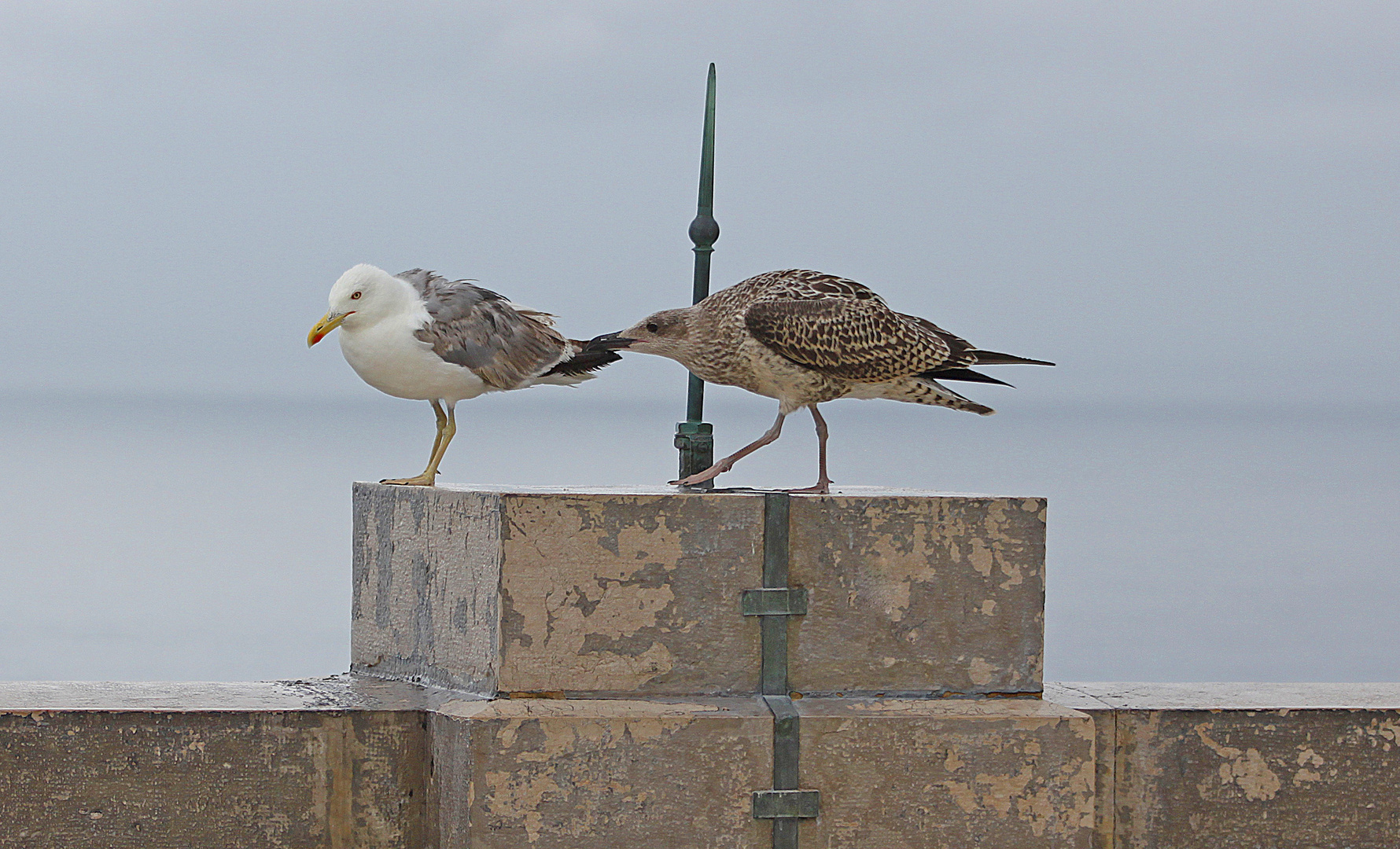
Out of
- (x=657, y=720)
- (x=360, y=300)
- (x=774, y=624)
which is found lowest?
(x=657, y=720)

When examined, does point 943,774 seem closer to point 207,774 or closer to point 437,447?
point 437,447

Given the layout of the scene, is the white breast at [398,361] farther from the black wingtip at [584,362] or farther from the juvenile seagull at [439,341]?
the black wingtip at [584,362]

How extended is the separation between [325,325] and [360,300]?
0.41ft

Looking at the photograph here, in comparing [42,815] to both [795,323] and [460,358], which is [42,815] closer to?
[460,358]

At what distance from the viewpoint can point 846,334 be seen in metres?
4.46

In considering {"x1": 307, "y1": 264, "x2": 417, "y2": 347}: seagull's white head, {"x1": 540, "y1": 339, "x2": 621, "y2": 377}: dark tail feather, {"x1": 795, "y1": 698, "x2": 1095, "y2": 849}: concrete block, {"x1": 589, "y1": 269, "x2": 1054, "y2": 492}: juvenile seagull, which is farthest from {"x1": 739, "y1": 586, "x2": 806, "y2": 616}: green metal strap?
{"x1": 307, "y1": 264, "x2": 417, "y2": 347}: seagull's white head

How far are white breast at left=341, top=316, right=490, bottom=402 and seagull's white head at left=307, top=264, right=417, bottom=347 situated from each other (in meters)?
0.03

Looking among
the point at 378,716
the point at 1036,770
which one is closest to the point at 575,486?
the point at 378,716

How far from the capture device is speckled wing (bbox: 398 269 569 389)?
15.2ft

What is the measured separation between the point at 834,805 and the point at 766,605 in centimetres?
54

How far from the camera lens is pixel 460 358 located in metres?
4.65

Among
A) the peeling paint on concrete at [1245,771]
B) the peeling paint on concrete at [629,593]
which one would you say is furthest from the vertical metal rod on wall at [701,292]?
the peeling paint on concrete at [1245,771]

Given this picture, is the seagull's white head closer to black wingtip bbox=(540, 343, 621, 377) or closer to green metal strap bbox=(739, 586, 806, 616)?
black wingtip bbox=(540, 343, 621, 377)

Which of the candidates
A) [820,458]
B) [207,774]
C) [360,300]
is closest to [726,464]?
[820,458]
